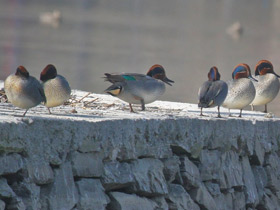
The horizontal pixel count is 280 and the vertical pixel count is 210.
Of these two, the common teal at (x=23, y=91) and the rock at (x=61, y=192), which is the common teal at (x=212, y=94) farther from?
the rock at (x=61, y=192)

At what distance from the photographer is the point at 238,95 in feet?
32.0

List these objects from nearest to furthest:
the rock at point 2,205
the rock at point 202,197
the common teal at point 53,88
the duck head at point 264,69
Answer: the rock at point 2,205, the common teal at point 53,88, the rock at point 202,197, the duck head at point 264,69

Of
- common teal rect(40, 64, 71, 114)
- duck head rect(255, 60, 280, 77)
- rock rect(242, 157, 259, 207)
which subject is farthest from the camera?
duck head rect(255, 60, 280, 77)

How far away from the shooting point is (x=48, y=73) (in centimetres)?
816

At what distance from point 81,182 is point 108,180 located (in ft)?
0.97

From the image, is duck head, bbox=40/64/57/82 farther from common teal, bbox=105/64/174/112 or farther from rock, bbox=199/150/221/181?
rock, bbox=199/150/221/181

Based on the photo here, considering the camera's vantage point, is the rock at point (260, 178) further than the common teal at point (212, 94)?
Yes

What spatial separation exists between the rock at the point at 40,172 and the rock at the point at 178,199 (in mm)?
1472

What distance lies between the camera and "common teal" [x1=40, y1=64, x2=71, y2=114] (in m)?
7.94

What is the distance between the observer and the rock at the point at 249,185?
8.82 m

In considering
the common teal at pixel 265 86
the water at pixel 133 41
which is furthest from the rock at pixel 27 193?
the water at pixel 133 41

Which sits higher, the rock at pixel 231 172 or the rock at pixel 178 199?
the rock at pixel 231 172

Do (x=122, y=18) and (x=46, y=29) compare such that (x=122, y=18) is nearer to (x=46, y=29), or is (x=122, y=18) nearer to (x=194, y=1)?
(x=46, y=29)

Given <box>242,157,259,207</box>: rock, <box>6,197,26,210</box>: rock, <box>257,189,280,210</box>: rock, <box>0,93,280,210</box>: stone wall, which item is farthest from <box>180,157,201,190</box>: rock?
<box>6,197,26,210</box>: rock
